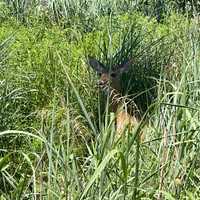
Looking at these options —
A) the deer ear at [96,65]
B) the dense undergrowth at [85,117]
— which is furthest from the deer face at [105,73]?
the dense undergrowth at [85,117]

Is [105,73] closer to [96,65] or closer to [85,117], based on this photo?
[96,65]

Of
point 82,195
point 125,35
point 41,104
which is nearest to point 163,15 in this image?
point 125,35

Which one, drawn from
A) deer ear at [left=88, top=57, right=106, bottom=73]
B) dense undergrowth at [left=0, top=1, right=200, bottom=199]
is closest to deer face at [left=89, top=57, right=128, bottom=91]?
deer ear at [left=88, top=57, right=106, bottom=73]

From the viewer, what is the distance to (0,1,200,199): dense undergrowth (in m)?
2.59

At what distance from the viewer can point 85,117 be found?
353cm

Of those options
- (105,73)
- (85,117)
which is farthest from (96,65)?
(85,117)

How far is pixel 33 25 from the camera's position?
7.13 m

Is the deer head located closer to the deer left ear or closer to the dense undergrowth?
the deer left ear

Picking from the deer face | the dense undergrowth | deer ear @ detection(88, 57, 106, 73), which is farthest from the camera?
Result: deer ear @ detection(88, 57, 106, 73)

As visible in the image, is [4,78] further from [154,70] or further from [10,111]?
[154,70]

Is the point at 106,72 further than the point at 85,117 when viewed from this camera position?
Yes

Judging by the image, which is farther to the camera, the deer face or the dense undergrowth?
the deer face

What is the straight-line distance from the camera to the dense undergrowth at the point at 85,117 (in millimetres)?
2594

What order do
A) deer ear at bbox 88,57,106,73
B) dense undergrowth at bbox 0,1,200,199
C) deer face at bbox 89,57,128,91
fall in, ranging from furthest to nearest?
deer ear at bbox 88,57,106,73 → deer face at bbox 89,57,128,91 → dense undergrowth at bbox 0,1,200,199
